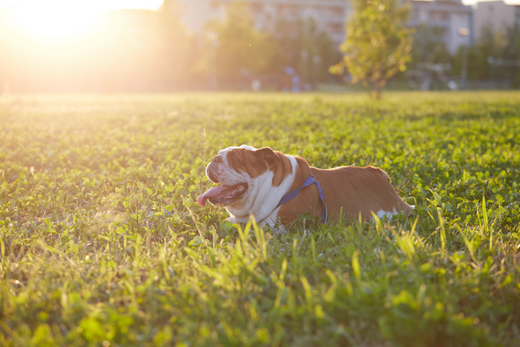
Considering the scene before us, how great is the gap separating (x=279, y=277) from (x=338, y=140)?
5899mm

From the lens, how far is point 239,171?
3846 mm

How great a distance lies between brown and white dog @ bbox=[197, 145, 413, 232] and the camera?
3.86 metres

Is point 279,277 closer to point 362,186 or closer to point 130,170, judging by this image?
point 362,186

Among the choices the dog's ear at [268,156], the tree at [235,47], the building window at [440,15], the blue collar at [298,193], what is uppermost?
the building window at [440,15]

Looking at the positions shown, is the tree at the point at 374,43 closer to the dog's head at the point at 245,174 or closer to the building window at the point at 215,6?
the dog's head at the point at 245,174

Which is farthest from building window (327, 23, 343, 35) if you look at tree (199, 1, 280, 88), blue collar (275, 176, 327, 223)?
blue collar (275, 176, 327, 223)

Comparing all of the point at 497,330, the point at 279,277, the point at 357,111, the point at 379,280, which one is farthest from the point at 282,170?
the point at 357,111

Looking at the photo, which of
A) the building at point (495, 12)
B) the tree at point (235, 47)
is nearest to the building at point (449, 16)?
the building at point (495, 12)

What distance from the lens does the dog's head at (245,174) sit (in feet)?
12.6

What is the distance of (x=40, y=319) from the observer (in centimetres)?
234

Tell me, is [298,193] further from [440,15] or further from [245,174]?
[440,15]

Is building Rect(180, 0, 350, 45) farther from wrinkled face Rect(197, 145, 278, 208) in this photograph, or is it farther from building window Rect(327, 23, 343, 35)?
wrinkled face Rect(197, 145, 278, 208)

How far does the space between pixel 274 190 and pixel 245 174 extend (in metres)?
0.31

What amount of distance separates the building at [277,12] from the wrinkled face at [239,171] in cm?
6808
